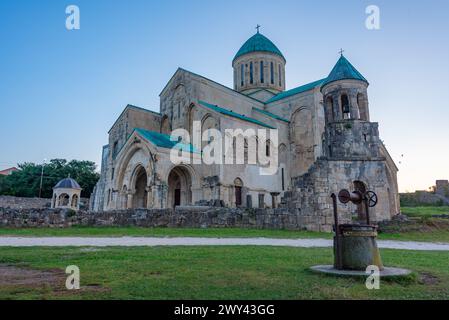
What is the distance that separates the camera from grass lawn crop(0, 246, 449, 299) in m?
3.23

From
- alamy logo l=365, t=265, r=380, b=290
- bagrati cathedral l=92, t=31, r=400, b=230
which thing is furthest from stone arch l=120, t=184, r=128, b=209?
alamy logo l=365, t=265, r=380, b=290

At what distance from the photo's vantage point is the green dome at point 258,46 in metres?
32.9

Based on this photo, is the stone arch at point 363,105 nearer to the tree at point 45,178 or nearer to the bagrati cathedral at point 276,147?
the bagrati cathedral at point 276,147

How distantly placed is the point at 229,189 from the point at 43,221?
39.2ft

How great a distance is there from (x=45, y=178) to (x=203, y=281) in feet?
160

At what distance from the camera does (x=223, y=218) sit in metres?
14.5

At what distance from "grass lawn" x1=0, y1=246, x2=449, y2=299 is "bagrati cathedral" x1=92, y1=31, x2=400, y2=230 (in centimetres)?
1068

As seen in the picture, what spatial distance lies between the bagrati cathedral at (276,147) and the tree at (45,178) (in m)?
16.8

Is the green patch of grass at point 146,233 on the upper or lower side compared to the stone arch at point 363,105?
lower

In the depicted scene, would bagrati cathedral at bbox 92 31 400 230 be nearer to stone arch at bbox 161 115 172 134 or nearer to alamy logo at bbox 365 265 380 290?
stone arch at bbox 161 115 172 134

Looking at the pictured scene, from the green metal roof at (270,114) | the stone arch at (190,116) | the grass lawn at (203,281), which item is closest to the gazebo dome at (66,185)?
the stone arch at (190,116)

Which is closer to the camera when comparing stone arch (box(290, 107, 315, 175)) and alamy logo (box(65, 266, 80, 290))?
alamy logo (box(65, 266, 80, 290))

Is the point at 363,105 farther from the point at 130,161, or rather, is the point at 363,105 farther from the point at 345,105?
the point at 130,161

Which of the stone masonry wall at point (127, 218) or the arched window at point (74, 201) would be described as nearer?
the stone masonry wall at point (127, 218)
